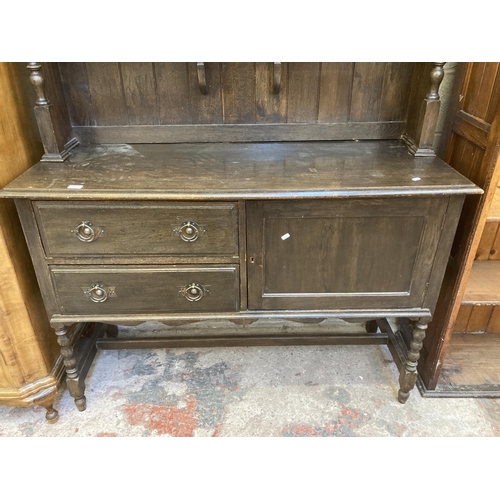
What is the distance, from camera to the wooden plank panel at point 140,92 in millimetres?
1650

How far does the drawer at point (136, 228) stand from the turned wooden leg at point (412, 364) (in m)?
0.81

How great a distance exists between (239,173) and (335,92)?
2.00 feet

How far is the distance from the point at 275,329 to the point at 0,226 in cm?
141

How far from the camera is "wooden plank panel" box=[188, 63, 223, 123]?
1658 mm

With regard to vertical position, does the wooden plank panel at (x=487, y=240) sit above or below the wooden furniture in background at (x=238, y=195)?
below

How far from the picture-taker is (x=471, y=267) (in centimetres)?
181

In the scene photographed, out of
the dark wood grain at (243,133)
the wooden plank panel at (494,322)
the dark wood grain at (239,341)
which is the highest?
the dark wood grain at (243,133)

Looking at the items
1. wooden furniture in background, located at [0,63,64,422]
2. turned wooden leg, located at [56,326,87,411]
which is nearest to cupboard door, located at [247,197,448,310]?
turned wooden leg, located at [56,326,87,411]

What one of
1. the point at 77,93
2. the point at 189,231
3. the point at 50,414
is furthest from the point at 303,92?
the point at 50,414

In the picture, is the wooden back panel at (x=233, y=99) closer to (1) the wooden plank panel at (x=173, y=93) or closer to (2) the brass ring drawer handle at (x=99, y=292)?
(1) the wooden plank panel at (x=173, y=93)

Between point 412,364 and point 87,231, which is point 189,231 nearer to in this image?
point 87,231

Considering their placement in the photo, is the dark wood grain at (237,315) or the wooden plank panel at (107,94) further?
the wooden plank panel at (107,94)

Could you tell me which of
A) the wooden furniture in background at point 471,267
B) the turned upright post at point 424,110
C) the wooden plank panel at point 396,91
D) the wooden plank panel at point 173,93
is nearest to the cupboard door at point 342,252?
the wooden furniture in background at point 471,267

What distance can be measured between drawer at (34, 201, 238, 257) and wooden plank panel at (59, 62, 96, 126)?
1.82 ft
